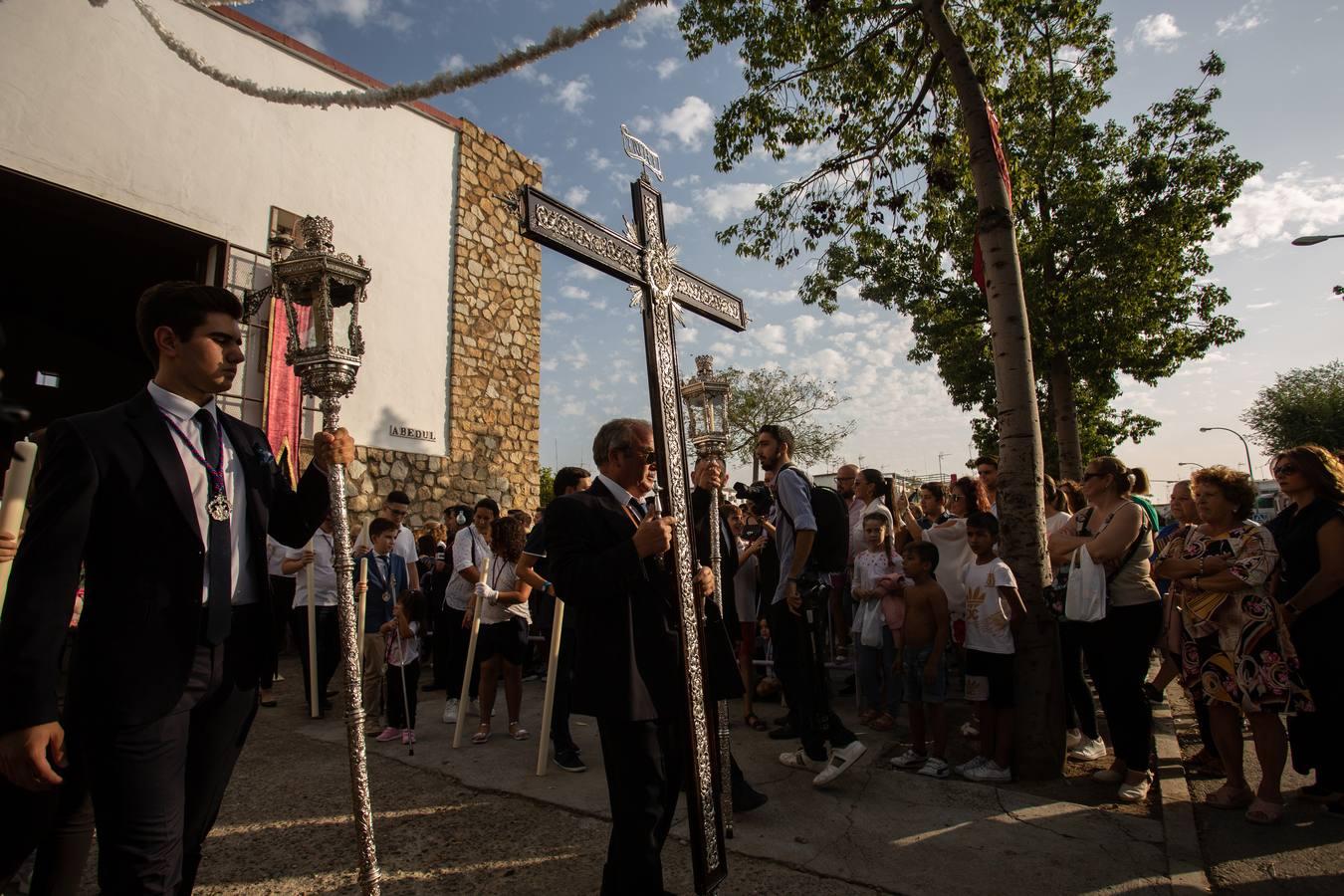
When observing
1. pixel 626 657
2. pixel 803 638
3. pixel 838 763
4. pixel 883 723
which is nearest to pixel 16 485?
pixel 626 657

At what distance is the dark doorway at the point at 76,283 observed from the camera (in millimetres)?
9867

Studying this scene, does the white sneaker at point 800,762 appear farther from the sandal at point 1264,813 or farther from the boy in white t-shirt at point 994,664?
the sandal at point 1264,813

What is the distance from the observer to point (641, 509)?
313cm

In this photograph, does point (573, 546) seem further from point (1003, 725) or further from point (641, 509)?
point (1003, 725)

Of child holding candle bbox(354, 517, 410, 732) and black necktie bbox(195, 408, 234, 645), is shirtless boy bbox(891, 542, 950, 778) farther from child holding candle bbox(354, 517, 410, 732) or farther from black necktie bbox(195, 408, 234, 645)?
child holding candle bbox(354, 517, 410, 732)

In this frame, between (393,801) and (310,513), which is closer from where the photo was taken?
(310,513)

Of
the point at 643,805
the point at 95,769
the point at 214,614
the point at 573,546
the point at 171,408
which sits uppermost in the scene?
the point at 171,408

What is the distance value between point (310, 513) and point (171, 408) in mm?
601

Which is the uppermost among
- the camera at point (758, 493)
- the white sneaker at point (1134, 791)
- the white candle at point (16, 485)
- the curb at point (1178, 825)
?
the camera at point (758, 493)

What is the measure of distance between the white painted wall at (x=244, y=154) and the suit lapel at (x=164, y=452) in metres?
9.42

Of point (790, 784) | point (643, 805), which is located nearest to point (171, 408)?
point (643, 805)

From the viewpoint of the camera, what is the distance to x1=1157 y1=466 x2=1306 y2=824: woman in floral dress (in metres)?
3.84

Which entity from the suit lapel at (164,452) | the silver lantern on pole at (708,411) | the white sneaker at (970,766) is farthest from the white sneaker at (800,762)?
the suit lapel at (164,452)

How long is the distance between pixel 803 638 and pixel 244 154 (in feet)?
35.7
